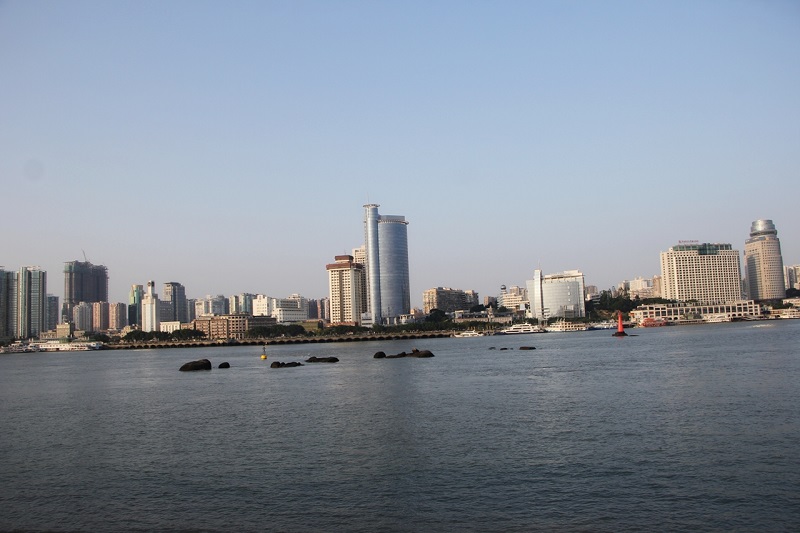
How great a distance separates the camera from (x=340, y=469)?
24.5 metres

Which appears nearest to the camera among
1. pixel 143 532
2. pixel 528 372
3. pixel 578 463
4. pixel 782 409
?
pixel 143 532


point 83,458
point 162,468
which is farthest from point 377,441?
point 83,458

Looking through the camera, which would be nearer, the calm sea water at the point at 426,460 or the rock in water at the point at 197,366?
the calm sea water at the point at 426,460

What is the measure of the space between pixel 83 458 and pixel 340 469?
11295 millimetres

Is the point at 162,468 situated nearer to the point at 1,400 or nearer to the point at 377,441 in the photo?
the point at 377,441

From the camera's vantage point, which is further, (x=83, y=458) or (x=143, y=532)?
(x=83, y=458)

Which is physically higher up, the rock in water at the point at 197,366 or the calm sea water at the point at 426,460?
the rock in water at the point at 197,366

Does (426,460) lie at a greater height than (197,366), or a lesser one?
lesser

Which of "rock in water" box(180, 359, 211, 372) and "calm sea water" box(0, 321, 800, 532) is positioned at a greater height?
"rock in water" box(180, 359, 211, 372)

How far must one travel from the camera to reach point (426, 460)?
25.3 m

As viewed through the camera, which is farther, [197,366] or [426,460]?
[197,366]

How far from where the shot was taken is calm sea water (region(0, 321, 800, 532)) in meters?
19.1

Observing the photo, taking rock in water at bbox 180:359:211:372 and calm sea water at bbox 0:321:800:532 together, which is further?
rock in water at bbox 180:359:211:372

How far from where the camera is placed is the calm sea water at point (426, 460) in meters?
19.1
